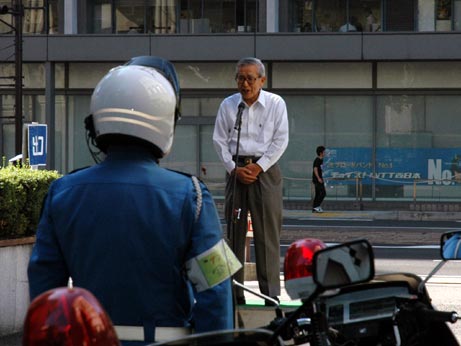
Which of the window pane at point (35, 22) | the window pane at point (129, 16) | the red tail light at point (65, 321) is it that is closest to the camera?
the red tail light at point (65, 321)

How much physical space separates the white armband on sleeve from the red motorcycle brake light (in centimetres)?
20

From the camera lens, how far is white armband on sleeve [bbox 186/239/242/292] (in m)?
3.33

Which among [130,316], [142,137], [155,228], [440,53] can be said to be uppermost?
[440,53]

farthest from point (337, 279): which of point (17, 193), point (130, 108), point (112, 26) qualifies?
point (112, 26)

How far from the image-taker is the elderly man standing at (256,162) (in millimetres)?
7965

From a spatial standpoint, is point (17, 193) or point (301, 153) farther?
point (301, 153)

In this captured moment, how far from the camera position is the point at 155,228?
3312 mm

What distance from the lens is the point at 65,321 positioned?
6.68 feet

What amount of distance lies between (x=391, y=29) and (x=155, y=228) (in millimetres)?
28244

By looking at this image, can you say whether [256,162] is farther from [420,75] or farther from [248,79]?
[420,75]

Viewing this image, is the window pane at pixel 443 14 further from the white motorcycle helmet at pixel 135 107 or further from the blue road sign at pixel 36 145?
the white motorcycle helmet at pixel 135 107

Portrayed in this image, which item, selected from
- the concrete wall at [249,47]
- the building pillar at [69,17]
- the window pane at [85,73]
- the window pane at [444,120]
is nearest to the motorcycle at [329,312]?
the concrete wall at [249,47]

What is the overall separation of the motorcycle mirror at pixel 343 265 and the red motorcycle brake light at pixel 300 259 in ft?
1.44

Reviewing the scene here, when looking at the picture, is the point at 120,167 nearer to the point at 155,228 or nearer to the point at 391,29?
the point at 155,228
